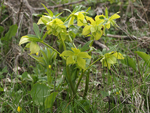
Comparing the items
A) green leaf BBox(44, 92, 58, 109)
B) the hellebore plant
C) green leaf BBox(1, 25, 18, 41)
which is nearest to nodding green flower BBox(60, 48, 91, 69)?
the hellebore plant

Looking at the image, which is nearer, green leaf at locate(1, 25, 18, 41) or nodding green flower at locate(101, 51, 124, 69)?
nodding green flower at locate(101, 51, 124, 69)

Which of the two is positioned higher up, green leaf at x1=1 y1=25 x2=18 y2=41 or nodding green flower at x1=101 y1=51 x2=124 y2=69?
green leaf at x1=1 y1=25 x2=18 y2=41

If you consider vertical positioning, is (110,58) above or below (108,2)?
below

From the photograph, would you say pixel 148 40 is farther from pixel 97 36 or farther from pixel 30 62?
pixel 30 62

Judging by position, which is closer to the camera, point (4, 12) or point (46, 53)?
point (46, 53)

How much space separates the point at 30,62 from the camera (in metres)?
1.94

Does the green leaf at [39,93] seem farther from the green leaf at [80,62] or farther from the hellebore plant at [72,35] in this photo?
the green leaf at [80,62]

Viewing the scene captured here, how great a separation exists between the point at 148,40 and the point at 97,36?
1209 mm

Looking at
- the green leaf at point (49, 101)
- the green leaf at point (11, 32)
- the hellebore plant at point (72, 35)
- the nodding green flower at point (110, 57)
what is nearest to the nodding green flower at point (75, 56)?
the hellebore plant at point (72, 35)

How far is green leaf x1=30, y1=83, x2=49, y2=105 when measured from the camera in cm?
118

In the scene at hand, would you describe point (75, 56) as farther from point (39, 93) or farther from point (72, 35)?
point (39, 93)

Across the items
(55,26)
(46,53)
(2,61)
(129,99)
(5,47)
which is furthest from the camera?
(5,47)

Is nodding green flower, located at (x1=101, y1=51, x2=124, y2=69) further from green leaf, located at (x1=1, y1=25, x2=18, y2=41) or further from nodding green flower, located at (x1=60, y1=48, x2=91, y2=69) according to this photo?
green leaf, located at (x1=1, y1=25, x2=18, y2=41)

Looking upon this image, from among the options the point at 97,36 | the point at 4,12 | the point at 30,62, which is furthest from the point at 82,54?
the point at 4,12
